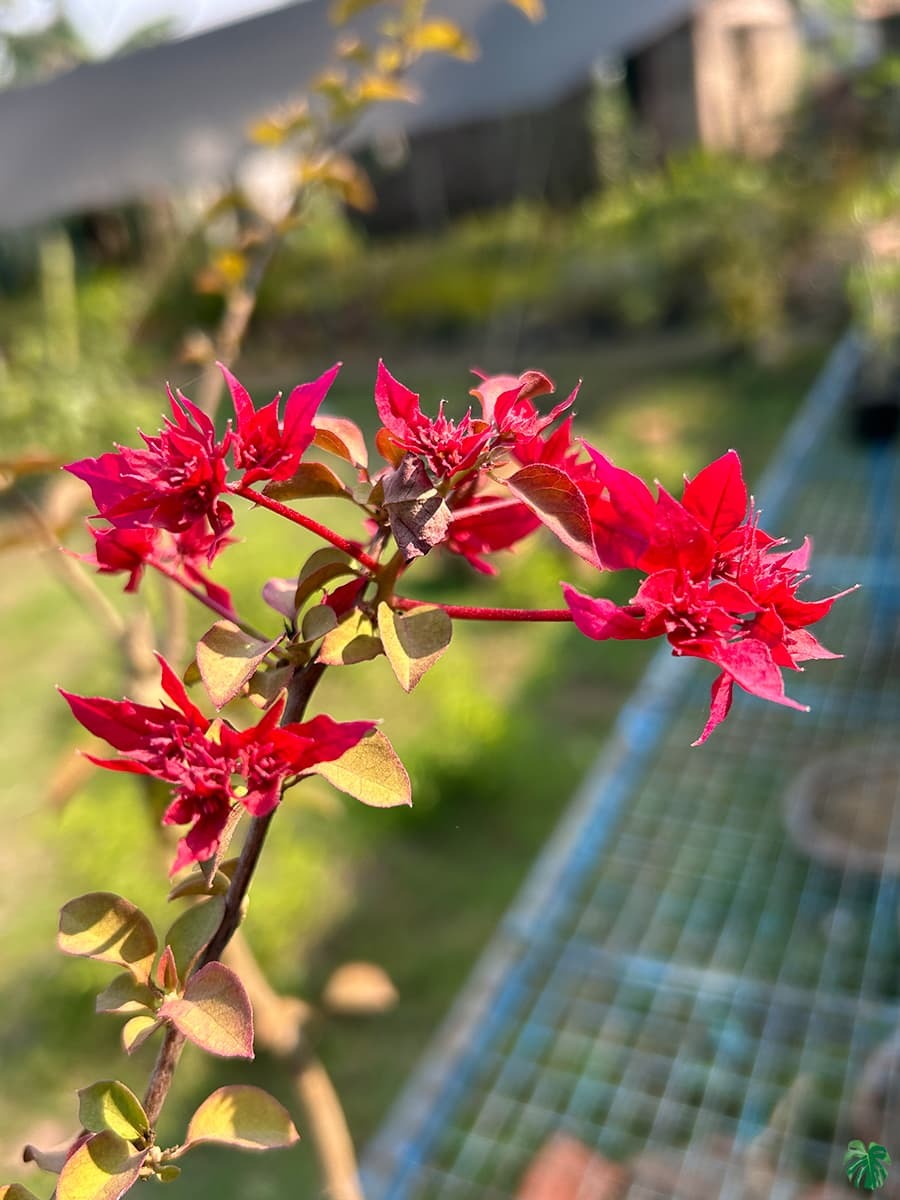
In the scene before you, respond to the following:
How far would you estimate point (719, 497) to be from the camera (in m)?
0.34

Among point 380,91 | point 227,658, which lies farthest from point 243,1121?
point 380,91

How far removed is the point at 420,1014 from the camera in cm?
156

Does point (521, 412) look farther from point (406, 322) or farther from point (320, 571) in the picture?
point (406, 322)

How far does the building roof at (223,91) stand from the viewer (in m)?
3.56

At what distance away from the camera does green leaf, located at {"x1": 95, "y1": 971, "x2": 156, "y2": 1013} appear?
0.35 meters

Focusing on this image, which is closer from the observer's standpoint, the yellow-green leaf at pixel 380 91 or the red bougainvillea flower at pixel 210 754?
the red bougainvillea flower at pixel 210 754

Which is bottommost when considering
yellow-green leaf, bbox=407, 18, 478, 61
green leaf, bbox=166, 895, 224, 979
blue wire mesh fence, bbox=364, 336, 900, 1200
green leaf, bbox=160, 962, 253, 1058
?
blue wire mesh fence, bbox=364, 336, 900, 1200

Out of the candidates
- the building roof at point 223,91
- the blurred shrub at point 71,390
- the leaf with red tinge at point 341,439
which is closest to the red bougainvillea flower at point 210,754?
the leaf with red tinge at point 341,439

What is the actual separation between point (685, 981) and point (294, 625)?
104cm

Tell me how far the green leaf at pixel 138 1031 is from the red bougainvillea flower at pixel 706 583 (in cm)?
18

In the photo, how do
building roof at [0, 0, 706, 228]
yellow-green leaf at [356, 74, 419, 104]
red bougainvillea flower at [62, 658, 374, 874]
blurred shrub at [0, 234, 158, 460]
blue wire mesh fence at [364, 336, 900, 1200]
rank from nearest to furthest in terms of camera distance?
red bougainvillea flower at [62, 658, 374, 874]
yellow-green leaf at [356, 74, 419, 104]
blue wire mesh fence at [364, 336, 900, 1200]
blurred shrub at [0, 234, 158, 460]
building roof at [0, 0, 706, 228]

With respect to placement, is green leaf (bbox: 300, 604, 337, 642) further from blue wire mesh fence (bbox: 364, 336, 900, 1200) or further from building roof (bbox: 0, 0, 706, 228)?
building roof (bbox: 0, 0, 706, 228)

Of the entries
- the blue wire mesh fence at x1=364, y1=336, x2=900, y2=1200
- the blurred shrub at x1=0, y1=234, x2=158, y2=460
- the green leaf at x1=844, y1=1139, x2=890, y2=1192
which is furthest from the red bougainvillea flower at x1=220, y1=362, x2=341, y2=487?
the blurred shrub at x1=0, y1=234, x2=158, y2=460

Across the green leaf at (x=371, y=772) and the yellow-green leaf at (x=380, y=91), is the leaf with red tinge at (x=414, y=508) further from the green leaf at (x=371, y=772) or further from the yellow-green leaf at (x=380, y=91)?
the yellow-green leaf at (x=380, y=91)
